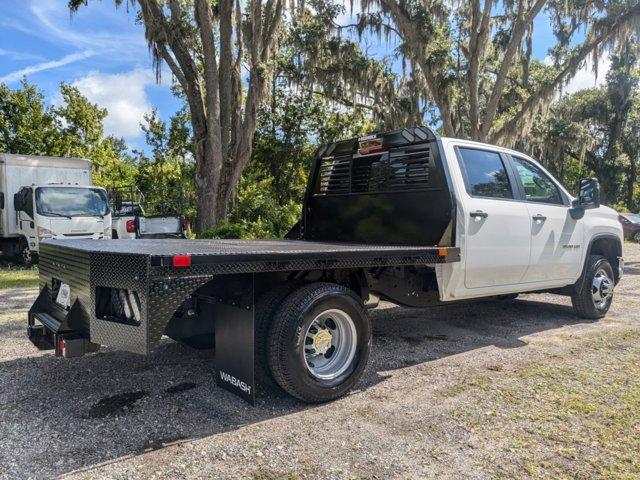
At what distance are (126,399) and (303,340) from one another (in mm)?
1459

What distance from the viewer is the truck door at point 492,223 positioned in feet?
16.3

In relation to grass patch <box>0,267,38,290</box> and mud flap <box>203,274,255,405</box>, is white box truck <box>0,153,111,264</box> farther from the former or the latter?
mud flap <box>203,274,255,405</box>

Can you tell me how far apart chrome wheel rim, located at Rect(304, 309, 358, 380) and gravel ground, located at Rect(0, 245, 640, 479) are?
27 centimetres

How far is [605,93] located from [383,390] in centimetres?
3317

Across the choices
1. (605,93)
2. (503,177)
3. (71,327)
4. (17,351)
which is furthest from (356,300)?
(605,93)

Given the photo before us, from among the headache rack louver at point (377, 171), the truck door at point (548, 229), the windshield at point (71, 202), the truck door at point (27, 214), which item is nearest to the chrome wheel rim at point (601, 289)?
the truck door at point (548, 229)

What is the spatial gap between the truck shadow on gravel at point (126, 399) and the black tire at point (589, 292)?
1.10 metres

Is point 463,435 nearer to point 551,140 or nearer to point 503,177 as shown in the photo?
point 503,177

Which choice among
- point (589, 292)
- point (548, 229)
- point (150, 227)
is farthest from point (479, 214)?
point (150, 227)

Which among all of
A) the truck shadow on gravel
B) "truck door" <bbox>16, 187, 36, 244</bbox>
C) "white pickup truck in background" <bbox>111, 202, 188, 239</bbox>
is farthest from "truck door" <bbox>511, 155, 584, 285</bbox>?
"truck door" <bbox>16, 187, 36, 244</bbox>

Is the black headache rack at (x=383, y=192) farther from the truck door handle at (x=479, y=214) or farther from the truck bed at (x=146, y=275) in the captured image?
the truck bed at (x=146, y=275)

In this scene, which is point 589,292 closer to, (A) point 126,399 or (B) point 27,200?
(A) point 126,399

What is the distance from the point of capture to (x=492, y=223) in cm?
512

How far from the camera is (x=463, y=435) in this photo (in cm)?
329
